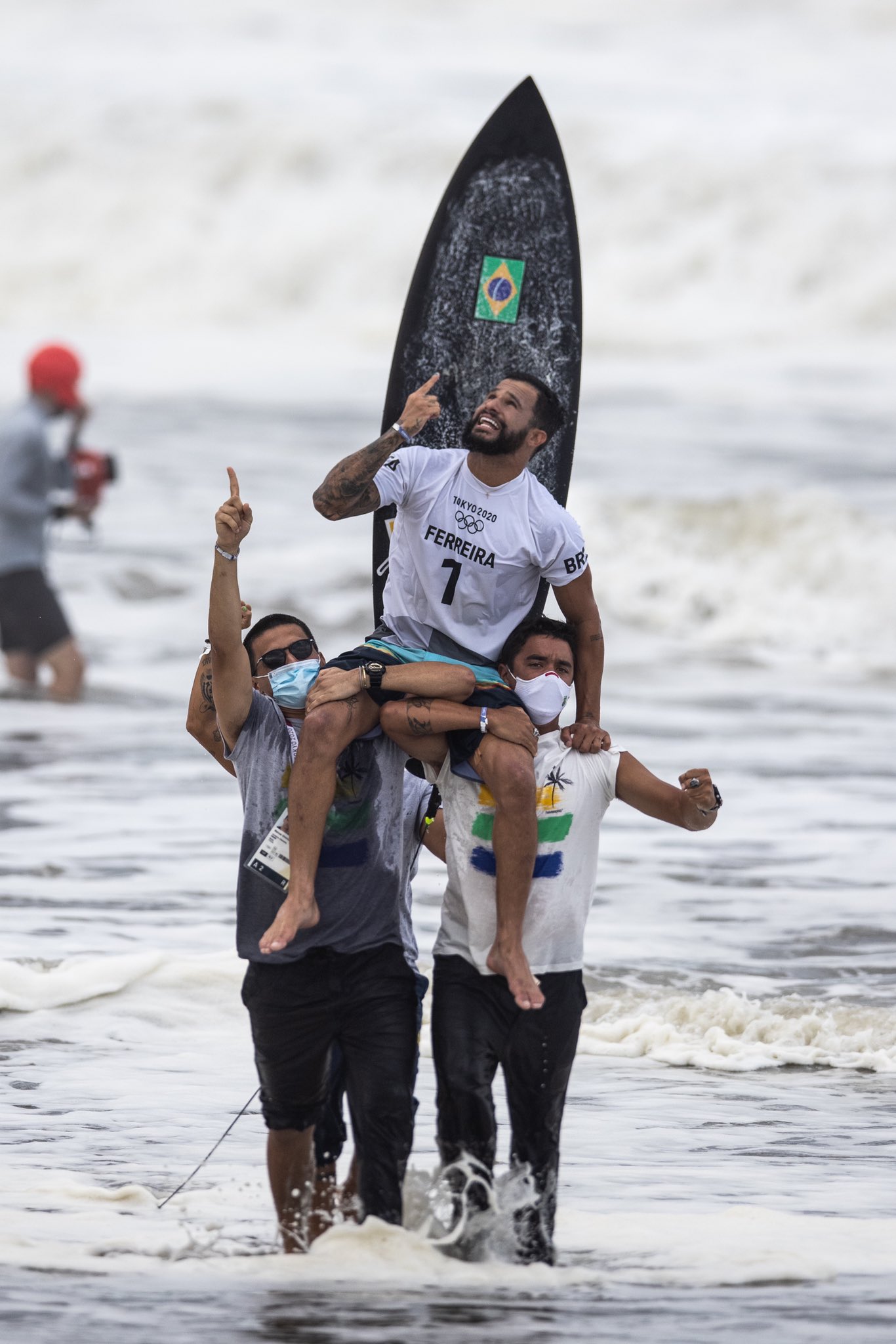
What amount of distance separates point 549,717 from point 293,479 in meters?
19.8

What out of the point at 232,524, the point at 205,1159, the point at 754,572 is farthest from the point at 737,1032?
the point at 754,572

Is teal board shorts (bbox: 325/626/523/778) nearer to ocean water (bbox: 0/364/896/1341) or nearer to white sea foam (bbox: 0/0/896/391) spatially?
ocean water (bbox: 0/364/896/1341)

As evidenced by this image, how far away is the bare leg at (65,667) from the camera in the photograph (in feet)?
Answer: 42.9

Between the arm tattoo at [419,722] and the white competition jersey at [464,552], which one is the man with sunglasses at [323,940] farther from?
the white competition jersey at [464,552]

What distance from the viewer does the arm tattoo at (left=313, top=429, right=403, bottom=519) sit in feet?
14.2

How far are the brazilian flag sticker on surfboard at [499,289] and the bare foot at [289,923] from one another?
2.69 metres

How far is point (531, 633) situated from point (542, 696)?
0.53ft

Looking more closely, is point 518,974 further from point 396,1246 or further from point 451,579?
point 451,579

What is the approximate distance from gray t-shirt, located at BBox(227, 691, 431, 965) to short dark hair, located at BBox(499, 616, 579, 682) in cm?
40

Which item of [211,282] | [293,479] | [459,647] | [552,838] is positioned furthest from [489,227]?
[211,282]

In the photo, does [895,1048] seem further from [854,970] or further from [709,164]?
[709,164]

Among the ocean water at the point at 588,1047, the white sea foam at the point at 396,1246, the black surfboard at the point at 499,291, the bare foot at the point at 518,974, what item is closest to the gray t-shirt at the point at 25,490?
the ocean water at the point at 588,1047

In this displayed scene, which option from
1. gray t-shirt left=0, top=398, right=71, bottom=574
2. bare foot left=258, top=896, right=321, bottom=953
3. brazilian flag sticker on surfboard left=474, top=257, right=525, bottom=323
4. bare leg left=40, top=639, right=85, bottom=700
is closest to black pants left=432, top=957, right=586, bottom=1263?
bare foot left=258, top=896, right=321, bottom=953

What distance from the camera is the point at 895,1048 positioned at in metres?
6.20
